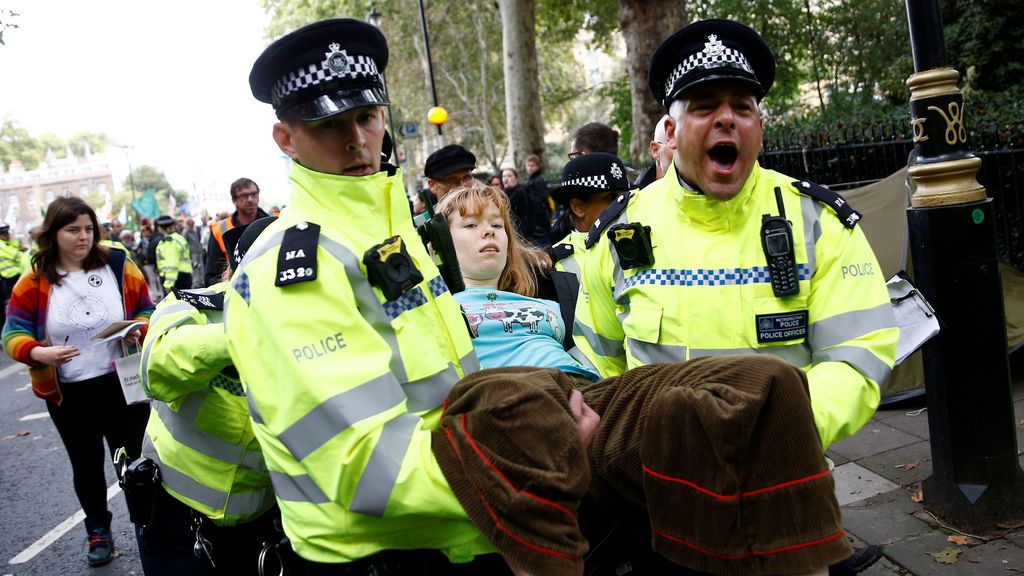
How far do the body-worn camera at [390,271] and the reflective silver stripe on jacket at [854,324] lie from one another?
40.8 inches

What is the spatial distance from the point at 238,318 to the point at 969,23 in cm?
1374

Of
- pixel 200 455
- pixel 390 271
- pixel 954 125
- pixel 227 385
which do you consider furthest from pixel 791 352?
pixel 954 125

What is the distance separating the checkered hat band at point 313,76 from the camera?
1.98 m

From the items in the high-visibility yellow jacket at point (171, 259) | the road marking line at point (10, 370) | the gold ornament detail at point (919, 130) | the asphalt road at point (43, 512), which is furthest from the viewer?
the high-visibility yellow jacket at point (171, 259)

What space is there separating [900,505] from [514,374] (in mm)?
3360

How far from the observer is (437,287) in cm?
206

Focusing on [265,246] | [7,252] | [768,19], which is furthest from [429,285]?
[768,19]

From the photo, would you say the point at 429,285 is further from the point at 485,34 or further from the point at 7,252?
the point at 485,34

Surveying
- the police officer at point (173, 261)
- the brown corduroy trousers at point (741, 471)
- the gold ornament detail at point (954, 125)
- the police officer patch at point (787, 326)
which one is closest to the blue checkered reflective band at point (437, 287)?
the brown corduroy trousers at point (741, 471)

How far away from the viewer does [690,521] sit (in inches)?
65.6

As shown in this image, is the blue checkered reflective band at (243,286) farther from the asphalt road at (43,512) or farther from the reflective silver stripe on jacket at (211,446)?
the asphalt road at (43,512)

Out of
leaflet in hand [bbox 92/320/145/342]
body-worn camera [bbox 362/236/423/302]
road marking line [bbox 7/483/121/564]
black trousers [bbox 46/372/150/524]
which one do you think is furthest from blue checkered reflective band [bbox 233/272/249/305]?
road marking line [bbox 7/483/121/564]

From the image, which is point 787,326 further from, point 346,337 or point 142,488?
point 142,488

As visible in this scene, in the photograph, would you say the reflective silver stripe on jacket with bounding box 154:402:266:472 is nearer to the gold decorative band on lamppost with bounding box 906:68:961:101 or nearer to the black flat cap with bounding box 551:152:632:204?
the black flat cap with bounding box 551:152:632:204
